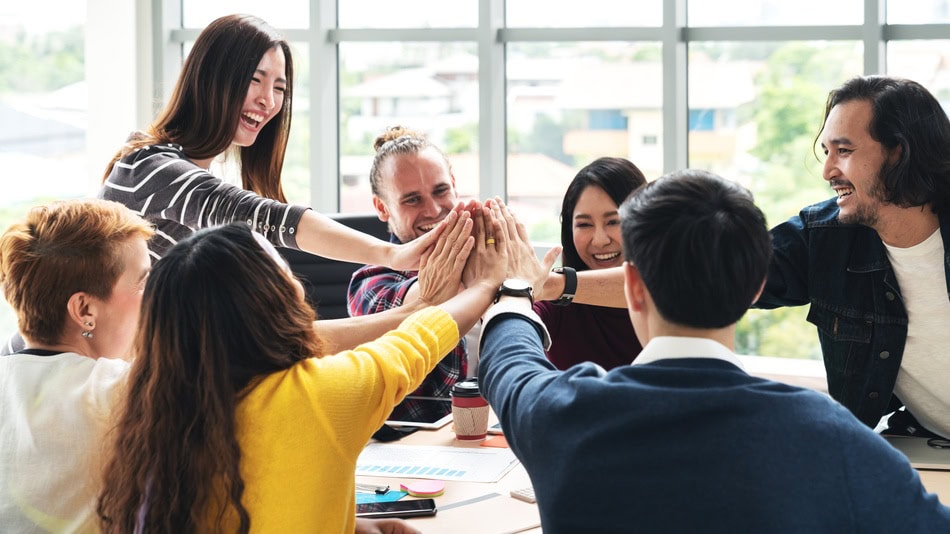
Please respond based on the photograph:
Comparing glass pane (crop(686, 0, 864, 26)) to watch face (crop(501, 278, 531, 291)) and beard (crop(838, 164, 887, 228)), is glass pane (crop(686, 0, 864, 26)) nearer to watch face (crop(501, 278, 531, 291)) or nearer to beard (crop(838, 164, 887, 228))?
beard (crop(838, 164, 887, 228))

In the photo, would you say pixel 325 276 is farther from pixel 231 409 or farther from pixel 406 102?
pixel 231 409

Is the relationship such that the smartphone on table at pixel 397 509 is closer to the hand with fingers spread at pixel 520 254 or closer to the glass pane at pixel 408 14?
the hand with fingers spread at pixel 520 254

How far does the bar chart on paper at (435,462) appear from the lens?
6.59 ft

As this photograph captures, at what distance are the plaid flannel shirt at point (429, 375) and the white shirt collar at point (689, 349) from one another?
1377 millimetres

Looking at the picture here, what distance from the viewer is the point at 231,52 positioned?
8.09 ft

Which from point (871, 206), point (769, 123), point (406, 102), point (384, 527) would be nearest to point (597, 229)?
point (871, 206)

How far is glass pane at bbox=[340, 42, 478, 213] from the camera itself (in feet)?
16.5

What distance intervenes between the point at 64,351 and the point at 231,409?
0.43 meters

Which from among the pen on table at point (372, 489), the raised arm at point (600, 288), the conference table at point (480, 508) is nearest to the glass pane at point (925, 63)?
the raised arm at point (600, 288)

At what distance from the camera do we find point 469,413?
2246mm

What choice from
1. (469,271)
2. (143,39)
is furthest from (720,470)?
(143,39)

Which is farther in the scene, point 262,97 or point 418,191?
point 418,191

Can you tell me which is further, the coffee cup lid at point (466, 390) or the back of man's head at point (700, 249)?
the coffee cup lid at point (466, 390)

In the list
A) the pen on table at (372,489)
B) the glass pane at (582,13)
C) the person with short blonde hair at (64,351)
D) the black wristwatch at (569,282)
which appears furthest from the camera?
the glass pane at (582,13)
